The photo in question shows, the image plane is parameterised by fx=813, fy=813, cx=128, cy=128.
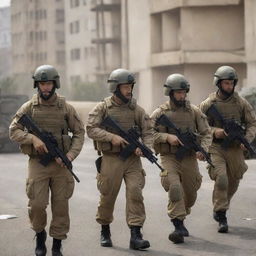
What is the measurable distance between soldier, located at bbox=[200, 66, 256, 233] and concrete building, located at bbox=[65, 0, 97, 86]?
68.4 meters

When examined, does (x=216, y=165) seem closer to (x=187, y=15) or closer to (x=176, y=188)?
(x=176, y=188)

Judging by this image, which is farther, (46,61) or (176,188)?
(46,61)

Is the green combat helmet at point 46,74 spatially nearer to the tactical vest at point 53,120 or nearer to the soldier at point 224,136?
the tactical vest at point 53,120

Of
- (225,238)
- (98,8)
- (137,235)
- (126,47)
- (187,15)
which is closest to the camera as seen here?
(137,235)

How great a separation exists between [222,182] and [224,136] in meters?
0.54

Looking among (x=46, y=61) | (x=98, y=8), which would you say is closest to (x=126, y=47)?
(x=98, y=8)

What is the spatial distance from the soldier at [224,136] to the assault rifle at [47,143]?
2298mm

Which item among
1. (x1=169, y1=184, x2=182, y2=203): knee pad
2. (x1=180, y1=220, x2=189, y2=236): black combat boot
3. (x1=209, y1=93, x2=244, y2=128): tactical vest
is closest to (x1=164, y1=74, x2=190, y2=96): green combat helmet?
(x1=209, y1=93, x2=244, y2=128): tactical vest

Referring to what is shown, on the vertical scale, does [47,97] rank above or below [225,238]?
above

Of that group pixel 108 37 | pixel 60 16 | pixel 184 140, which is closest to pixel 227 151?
pixel 184 140

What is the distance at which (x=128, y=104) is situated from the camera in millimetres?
8516

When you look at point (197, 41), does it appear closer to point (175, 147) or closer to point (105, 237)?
point (175, 147)

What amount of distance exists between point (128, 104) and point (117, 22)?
5516 centimetres

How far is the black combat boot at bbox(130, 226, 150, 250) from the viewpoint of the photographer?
326 inches
